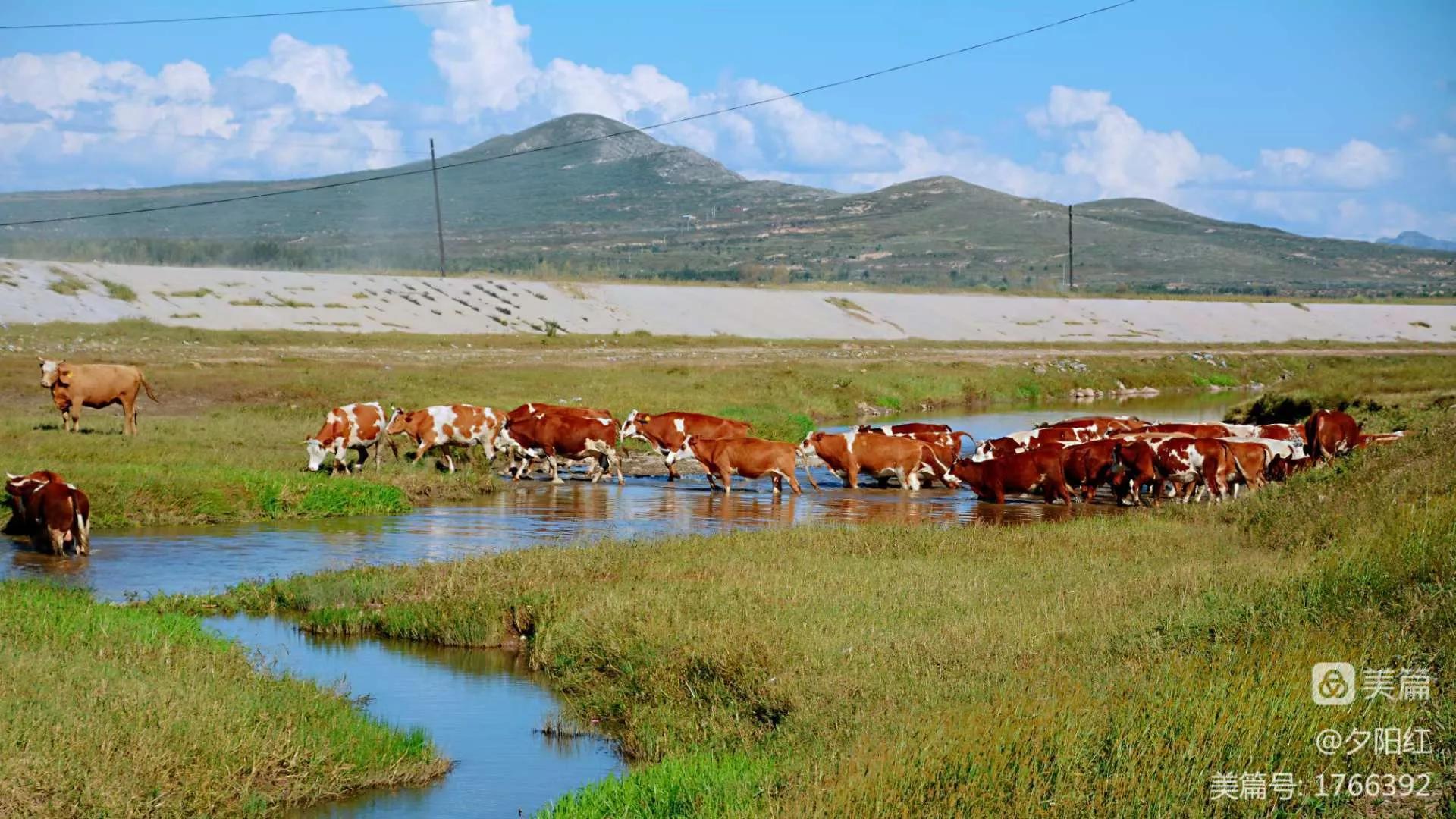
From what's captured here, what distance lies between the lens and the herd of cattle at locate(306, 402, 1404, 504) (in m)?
23.5

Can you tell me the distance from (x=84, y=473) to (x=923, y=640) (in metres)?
13.7

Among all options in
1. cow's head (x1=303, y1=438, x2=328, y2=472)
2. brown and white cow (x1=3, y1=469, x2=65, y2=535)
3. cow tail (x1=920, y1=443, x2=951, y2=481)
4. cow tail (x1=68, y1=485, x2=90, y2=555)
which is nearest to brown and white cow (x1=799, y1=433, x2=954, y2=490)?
cow tail (x1=920, y1=443, x2=951, y2=481)

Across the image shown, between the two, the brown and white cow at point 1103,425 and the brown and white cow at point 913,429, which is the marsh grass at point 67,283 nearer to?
the brown and white cow at point 913,429

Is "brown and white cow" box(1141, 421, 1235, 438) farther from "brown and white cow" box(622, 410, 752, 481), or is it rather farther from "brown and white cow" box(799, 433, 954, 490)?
"brown and white cow" box(622, 410, 752, 481)

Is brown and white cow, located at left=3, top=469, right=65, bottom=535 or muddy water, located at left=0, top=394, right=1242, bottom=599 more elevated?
brown and white cow, located at left=3, top=469, right=65, bottom=535

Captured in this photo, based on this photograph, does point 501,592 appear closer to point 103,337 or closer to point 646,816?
point 646,816

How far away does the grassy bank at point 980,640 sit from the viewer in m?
7.88

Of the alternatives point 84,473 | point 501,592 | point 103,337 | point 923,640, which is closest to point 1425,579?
point 923,640

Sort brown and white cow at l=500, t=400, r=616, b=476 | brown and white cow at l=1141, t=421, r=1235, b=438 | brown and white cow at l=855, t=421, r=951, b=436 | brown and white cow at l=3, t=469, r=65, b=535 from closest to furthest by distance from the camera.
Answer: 1. brown and white cow at l=3, t=469, r=65, b=535
2. brown and white cow at l=1141, t=421, r=1235, b=438
3. brown and white cow at l=500, t=400, r=616, b=476
4. brown and white cow at l=855, t=421, r=951, b=436

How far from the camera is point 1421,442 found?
57.7 ft

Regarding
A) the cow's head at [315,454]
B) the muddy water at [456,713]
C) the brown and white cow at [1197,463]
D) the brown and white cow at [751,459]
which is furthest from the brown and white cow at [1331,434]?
the muddy water at [456,713]

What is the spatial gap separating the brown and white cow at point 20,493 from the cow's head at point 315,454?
5440 millimetres

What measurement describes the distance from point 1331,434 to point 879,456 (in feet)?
26.4

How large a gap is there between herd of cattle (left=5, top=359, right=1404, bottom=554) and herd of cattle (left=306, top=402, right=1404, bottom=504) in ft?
0.09
